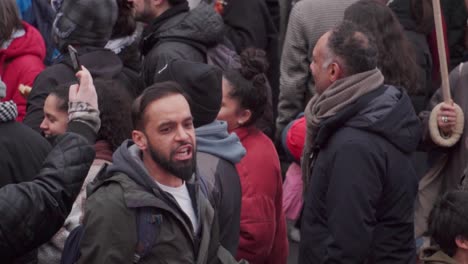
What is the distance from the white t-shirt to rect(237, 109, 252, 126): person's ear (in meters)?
1.30

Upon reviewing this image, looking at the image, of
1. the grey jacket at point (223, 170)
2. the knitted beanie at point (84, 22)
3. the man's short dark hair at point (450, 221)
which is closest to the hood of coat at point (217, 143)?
the grey jacket at point (223, 170)

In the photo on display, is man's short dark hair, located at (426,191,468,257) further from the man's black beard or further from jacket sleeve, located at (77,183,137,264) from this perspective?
jacket sleeve, located at (77,183,137,264)

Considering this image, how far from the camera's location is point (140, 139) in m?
4.21

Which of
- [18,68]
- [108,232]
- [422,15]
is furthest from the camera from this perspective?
[422,15]

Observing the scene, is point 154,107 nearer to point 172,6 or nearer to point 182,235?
point 182,235

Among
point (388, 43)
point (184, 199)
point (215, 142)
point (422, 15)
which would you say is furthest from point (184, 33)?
point (184, 199)

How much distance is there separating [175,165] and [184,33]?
7.26ft

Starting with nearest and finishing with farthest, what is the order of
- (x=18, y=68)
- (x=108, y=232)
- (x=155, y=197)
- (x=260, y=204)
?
(x=108, y=232), (x=155, y=197), (x=260, y=204), (x=18, y=68)

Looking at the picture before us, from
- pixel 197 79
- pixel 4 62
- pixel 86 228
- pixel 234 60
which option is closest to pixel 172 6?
pixel 234 60

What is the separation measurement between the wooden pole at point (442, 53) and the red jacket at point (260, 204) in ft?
3.83

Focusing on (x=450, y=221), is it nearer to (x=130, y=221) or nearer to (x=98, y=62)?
(x=130, y=221)

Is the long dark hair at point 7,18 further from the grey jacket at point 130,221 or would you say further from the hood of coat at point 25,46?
the grey jacket at point 130,221

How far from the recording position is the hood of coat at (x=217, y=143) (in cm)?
475

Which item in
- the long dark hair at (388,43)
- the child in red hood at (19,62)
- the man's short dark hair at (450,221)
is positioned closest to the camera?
the man's short dark hair at (450,221)
